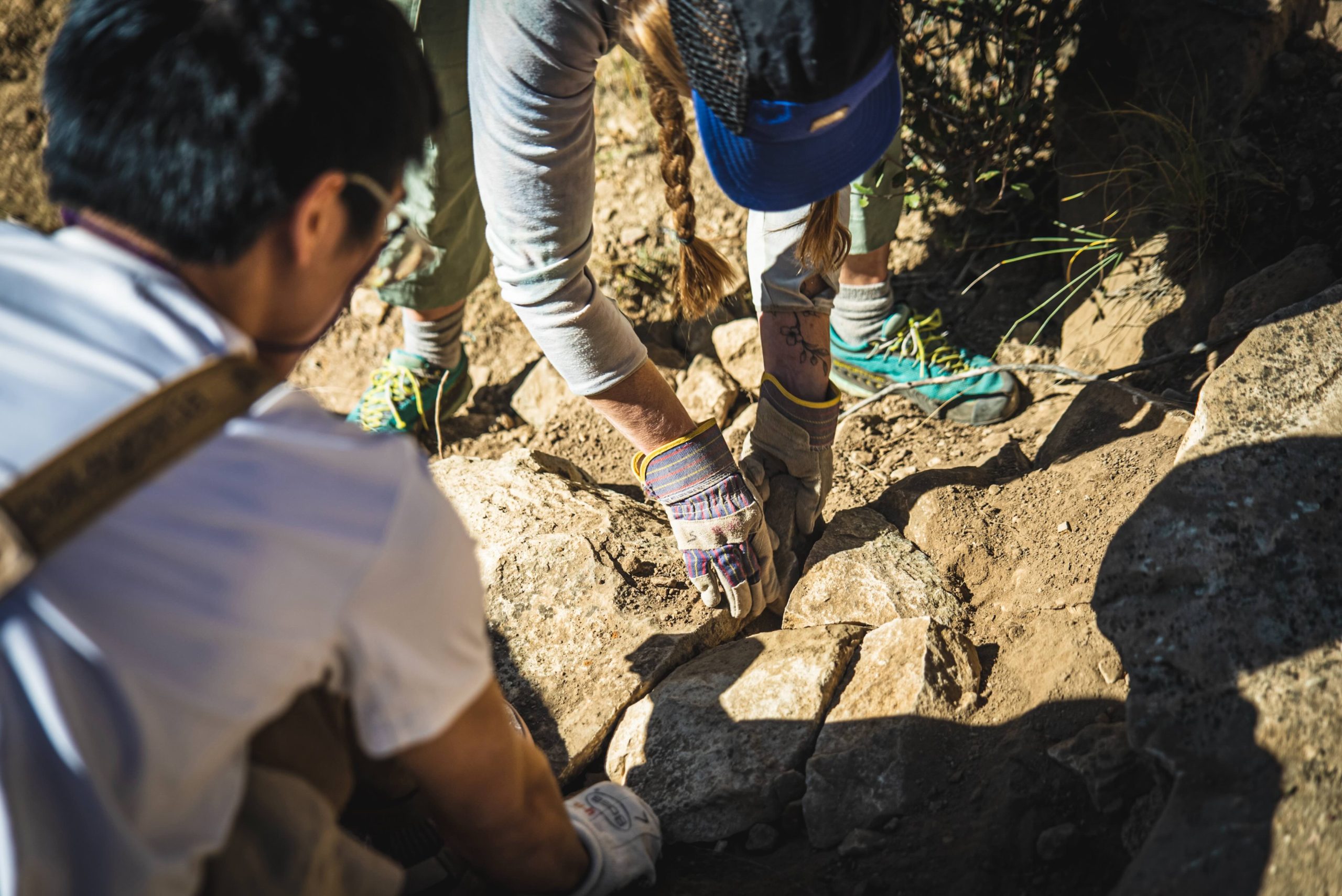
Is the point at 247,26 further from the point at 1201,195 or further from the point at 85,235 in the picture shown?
the point at 1201,195

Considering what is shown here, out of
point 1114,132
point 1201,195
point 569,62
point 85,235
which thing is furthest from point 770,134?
point 1114,132

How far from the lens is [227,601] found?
28.0 inches

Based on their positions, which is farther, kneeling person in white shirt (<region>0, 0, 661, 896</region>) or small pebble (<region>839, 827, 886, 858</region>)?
small pebble (<region>839, 827, 886, 858</region>)

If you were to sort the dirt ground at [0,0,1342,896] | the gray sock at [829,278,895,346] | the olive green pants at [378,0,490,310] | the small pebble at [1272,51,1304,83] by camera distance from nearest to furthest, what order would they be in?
the dirt ground at [0,0,1342,896] → the olive green pants at [378,0,490,310] → the small pebble at [1272,51,1304,83] → the gray sock at [829,278,895,346]

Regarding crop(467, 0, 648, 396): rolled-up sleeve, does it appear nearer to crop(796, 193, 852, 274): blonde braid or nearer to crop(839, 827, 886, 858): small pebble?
crop(796, 193, 852, 274): blonde braid

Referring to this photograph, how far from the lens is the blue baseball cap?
1.12 meters

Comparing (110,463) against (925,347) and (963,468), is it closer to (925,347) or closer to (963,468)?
(963,468)

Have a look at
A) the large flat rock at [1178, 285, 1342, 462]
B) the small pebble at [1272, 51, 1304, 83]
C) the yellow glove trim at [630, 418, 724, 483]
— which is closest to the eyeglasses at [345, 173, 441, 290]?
the yellow glove trim at [630, 418, 724, 483]

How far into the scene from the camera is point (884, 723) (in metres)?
1.46

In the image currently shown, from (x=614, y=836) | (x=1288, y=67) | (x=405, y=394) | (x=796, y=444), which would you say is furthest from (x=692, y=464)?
(x=1288, y=67)

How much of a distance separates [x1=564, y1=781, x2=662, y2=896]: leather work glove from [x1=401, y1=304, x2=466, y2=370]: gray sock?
4.69ft

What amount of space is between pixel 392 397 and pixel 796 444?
4.11 ft

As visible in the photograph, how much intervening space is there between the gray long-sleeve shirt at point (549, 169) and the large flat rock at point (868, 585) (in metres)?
0.55

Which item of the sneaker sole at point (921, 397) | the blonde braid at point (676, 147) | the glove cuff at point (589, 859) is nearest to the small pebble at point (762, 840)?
the glove cuff at point (589, 859)
